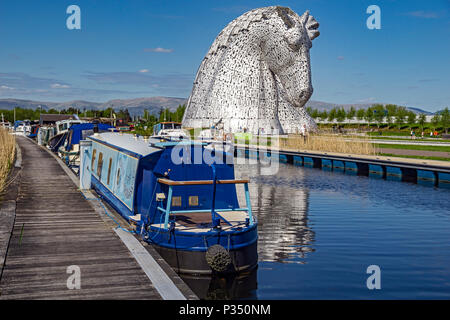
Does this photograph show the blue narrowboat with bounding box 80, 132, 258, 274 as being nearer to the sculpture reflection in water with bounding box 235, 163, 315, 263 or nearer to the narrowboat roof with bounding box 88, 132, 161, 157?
the narrowboat roof with bounding box 88, 132, 161, 157

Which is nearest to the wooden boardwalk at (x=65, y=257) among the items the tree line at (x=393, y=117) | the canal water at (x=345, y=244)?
the canal water at (x=345, y=244)

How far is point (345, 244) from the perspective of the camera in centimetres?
1448

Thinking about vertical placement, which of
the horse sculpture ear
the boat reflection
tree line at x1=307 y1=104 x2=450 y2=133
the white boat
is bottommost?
the boat reflection

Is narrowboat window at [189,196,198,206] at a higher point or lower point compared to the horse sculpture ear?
lower

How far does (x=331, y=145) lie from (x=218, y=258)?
1268 inches

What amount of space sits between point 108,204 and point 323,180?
1566 centimetres

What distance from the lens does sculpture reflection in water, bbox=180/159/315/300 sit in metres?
10.6

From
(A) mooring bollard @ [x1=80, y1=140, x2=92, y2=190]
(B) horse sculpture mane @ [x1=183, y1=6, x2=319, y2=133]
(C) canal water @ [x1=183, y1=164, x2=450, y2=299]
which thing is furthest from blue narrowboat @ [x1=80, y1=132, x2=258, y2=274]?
(B) horse sculpture mane @ [x1=183, y1=6, x2=319, y2=133]

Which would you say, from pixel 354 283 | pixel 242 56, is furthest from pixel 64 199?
pixel 242 56

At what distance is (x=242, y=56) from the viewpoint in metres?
67.2

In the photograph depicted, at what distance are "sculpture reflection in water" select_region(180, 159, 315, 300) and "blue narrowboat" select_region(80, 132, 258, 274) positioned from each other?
0.32 m

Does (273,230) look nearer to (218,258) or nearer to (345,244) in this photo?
(345,244)
